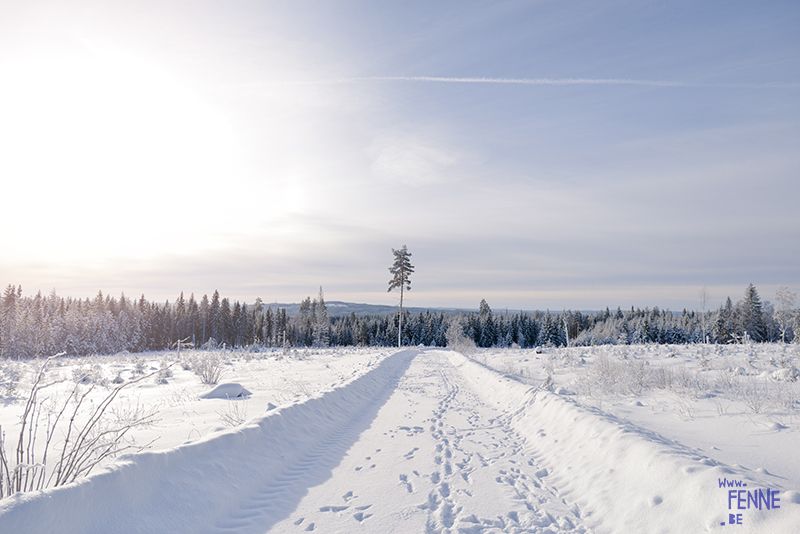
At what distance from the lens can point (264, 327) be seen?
89125mm

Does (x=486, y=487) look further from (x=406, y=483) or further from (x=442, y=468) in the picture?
Answer: (x=406, y=483)

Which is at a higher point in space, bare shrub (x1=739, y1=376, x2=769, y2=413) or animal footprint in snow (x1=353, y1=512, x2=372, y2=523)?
bare shrub (x1=739, y1=376, x2=769, y2=413)

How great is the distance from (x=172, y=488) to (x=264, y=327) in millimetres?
90684

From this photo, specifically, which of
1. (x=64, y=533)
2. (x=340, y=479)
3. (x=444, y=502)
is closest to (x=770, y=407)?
(x=444, y=502)

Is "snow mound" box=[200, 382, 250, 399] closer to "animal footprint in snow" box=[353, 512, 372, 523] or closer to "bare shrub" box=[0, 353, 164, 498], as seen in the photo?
"bare shrub" box=[0, 353, 164, 498]

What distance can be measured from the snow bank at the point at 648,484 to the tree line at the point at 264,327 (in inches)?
1085

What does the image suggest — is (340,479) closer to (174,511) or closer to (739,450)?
(174,511)

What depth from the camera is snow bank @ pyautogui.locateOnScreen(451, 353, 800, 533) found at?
3250 mm

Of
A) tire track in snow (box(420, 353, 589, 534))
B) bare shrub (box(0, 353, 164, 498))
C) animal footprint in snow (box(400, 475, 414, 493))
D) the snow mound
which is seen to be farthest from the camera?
the snow mound

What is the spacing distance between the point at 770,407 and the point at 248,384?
45.1ft

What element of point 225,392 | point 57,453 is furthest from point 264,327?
point 57,453

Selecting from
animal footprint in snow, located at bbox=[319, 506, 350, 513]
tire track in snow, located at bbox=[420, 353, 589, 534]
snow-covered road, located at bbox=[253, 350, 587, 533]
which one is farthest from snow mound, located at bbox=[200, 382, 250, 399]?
animal footprint in snow, located at bbox=[319, 506, 350, 513]

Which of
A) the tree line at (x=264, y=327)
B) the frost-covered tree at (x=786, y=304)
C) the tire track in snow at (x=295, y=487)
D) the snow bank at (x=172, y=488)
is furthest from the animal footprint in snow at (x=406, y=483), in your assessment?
the frost-covered tree at (x=786, y=304)

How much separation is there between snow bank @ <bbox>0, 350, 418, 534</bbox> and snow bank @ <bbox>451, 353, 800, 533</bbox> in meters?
3.97
